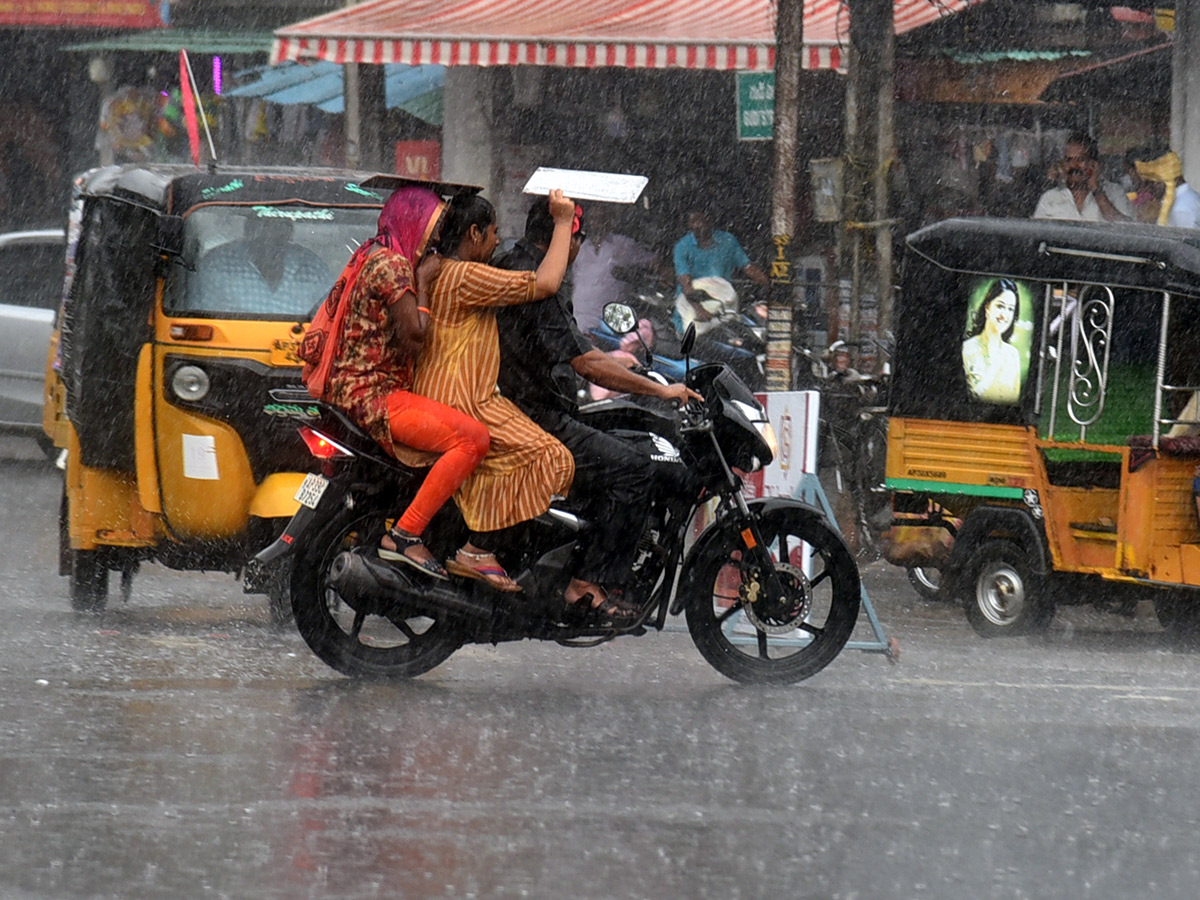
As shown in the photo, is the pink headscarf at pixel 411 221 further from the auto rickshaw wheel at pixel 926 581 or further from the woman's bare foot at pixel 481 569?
the auto rickshaw wheel at pixel 926 581

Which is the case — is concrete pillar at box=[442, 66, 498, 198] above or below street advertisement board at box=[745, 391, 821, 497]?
above

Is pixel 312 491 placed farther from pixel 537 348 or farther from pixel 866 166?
pixel 866 166

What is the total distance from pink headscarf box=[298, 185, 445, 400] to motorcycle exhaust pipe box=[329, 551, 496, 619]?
1.93 feet

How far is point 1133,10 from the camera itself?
711 inches

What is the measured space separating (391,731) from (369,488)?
1.01 m

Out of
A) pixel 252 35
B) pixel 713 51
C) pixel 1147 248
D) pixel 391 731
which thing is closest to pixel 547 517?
pixel 391 731

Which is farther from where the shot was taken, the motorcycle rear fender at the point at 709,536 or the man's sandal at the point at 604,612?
the motorcycle rear fender at the point at 709,536

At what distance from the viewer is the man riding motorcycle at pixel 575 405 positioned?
6.71 meters

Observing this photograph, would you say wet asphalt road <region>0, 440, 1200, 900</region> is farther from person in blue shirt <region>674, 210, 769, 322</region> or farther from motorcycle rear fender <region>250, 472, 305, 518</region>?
person in blue shirt <region>674, 210, 769, 322</region>

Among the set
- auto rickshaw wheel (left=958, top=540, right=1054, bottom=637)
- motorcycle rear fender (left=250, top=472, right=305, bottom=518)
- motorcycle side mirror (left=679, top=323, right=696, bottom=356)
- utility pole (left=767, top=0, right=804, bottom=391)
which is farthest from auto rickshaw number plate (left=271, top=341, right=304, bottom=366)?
utility pole (left=767, top=0, right=804, bottom=391)

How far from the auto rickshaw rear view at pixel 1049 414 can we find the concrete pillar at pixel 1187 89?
7471mm

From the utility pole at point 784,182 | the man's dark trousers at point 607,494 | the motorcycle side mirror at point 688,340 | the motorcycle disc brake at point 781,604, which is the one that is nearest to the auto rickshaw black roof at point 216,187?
the man's dark trousers at point 607,494

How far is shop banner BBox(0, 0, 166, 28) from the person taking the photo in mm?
24062

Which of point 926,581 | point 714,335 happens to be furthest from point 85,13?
point 926,581
